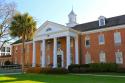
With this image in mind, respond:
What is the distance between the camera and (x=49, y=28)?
45.8 meters

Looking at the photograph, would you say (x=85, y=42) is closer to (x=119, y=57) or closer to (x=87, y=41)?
(x=87, y=41)

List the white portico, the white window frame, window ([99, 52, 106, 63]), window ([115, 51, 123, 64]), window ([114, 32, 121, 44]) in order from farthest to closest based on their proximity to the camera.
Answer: the white window frame < the white portico < window ([99, 52, 106, 63]) < window ([114, 32, 121, 44]) < window ([115, 51, 123, 64])

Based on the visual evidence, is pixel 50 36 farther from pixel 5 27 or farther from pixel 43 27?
pixel 5 27

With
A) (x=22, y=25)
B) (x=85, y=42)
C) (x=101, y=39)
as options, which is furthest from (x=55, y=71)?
(x=85, y=42)

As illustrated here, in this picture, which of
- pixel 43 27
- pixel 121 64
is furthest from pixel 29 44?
pixel 121 64

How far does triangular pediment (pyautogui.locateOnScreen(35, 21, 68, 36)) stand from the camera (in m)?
43.2

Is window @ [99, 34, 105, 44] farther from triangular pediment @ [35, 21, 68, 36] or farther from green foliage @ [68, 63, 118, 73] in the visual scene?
triangular pediment @ [35, 21, 68, 36]

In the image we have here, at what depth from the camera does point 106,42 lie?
128 ft

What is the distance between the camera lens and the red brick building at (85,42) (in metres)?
37.8

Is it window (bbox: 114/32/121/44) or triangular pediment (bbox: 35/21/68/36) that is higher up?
triangular pediment (bbox: 35/21/68/36)

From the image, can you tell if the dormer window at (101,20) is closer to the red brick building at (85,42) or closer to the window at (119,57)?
the red brick building at (85,42)

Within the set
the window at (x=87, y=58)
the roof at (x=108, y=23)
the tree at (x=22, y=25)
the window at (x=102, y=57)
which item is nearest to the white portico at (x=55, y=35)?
the window at (x=87, y=58)

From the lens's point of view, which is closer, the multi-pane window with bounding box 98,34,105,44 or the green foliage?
the green foliage

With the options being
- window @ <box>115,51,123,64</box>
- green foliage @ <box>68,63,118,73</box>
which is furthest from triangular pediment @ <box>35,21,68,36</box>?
window @ <box>115,51,123,64</box>
